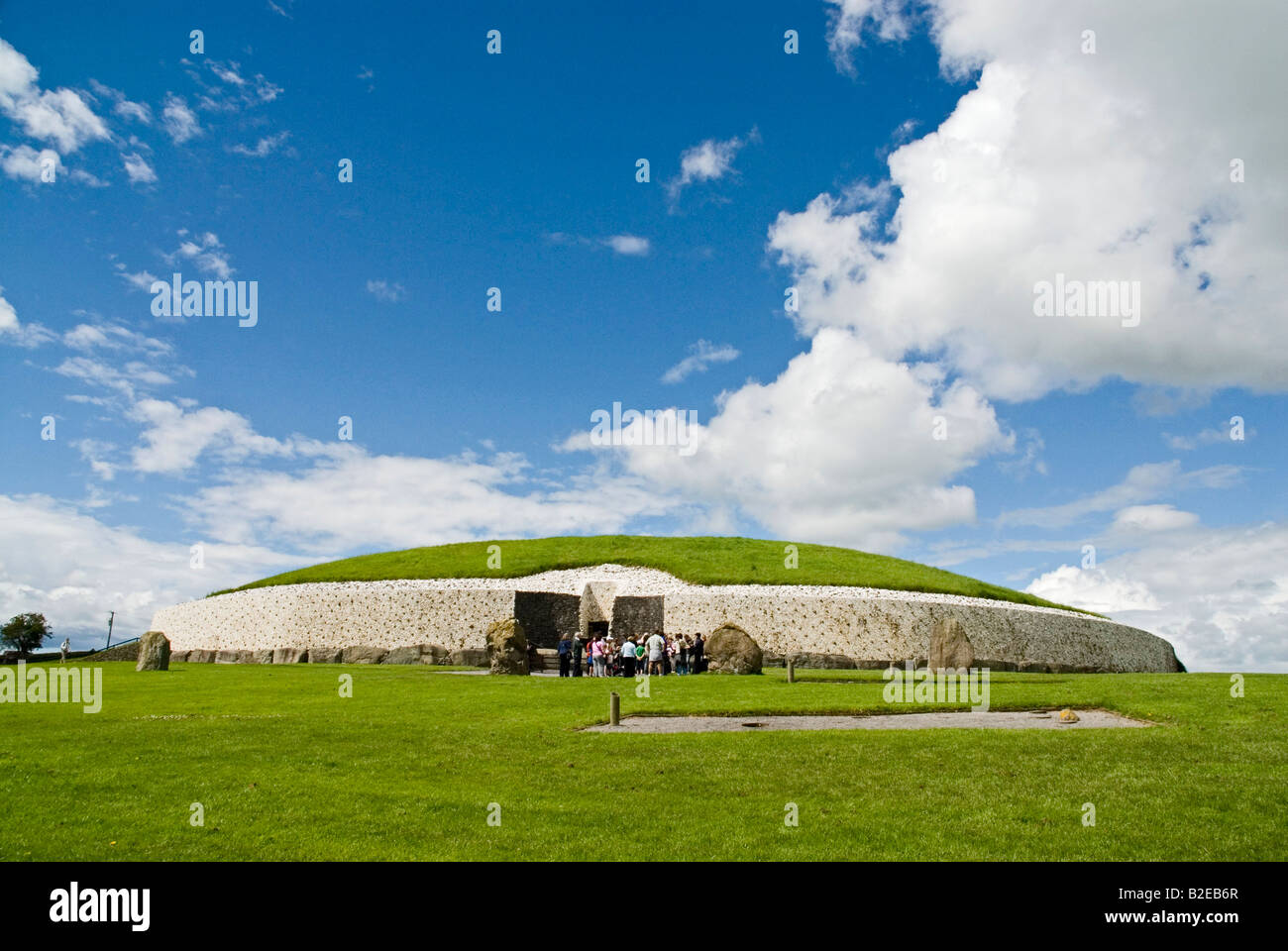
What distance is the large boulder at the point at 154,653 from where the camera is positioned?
34.7 meters

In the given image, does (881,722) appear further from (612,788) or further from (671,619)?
(671,619)

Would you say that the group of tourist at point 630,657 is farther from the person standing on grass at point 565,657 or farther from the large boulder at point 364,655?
the large boulder at point 364,655

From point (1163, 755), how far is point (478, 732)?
1269 cm

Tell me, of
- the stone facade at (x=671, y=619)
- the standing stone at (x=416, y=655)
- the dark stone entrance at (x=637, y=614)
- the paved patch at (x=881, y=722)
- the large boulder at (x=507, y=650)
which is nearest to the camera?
the paved patch at (x=881, y=722)

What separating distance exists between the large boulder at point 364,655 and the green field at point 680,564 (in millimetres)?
10204

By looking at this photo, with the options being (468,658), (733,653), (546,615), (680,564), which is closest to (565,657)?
(733,653)

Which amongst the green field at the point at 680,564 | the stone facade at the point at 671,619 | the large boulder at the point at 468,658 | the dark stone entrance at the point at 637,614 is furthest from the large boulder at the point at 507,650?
the green field at the point at 680,564

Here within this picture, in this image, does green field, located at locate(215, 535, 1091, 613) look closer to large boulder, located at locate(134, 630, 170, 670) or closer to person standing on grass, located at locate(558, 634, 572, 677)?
large boulder, located at locate(134, 630, 170, 670)

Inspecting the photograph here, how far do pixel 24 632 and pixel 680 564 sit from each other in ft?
209

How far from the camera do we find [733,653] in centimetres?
3275

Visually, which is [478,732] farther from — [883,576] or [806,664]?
[883,576]

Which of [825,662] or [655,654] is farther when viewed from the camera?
[825,662]
